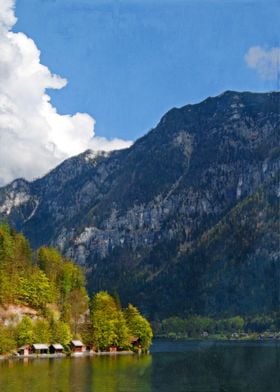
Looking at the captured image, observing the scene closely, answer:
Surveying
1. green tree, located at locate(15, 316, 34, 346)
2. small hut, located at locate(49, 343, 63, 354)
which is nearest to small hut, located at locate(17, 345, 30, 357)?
green tree, located at locate(15, 316, 34, 346)

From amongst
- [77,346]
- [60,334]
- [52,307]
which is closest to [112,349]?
[77,346]

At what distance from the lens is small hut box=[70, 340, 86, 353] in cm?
15175

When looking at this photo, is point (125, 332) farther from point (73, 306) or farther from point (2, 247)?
point (2, 247)

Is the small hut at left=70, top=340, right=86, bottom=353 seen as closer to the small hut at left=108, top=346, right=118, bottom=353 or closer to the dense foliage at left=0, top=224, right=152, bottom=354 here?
the dense foliage at left=0, top=224, right=152, bottom=354

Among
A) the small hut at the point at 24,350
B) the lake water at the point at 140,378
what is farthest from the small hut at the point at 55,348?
the lake water at the point at 140,378

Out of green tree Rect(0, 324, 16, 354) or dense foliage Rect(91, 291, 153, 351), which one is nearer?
green tree Rect(0, 324, 16, 354)

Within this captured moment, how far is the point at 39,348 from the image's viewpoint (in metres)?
142

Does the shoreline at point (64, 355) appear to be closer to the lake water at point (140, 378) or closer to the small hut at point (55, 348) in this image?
the small hut at point (55, 348)

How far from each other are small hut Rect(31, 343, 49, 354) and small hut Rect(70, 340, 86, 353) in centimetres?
838

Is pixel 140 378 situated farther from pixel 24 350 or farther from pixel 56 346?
pixel 56 346

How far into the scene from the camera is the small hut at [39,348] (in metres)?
142

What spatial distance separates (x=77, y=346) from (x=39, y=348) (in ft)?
43.6

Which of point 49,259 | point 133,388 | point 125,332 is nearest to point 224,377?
point 133,388

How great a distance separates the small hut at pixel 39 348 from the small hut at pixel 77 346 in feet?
27.5
